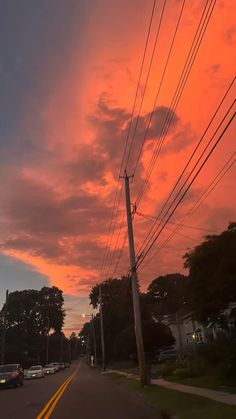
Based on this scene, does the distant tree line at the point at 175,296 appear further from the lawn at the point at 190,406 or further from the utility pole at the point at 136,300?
the lawn at the point at 190,406

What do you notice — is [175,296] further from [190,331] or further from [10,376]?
[10,376]

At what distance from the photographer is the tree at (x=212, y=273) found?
24281 mm

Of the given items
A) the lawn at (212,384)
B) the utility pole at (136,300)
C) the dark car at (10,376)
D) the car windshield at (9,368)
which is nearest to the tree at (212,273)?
the lawn at (212,384)

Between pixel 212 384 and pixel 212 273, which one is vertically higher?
pixel 212 273

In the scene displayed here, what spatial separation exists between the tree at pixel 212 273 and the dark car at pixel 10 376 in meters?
16.2

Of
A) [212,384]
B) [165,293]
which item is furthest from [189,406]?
[165,293]

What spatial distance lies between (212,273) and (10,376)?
60.4 ft

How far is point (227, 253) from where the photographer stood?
24953 mm

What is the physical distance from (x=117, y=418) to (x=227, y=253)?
458 inches

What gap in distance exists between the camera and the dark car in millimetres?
36656

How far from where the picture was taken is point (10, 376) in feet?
121

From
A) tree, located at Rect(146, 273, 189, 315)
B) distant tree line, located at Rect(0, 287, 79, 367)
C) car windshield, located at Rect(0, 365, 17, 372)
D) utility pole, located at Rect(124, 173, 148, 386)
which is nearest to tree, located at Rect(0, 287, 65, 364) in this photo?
distant tree line, located at Rect(0, 287, 79, 367)

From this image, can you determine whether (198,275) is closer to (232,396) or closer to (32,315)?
(232,396)

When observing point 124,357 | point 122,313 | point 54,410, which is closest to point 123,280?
point 122,313
